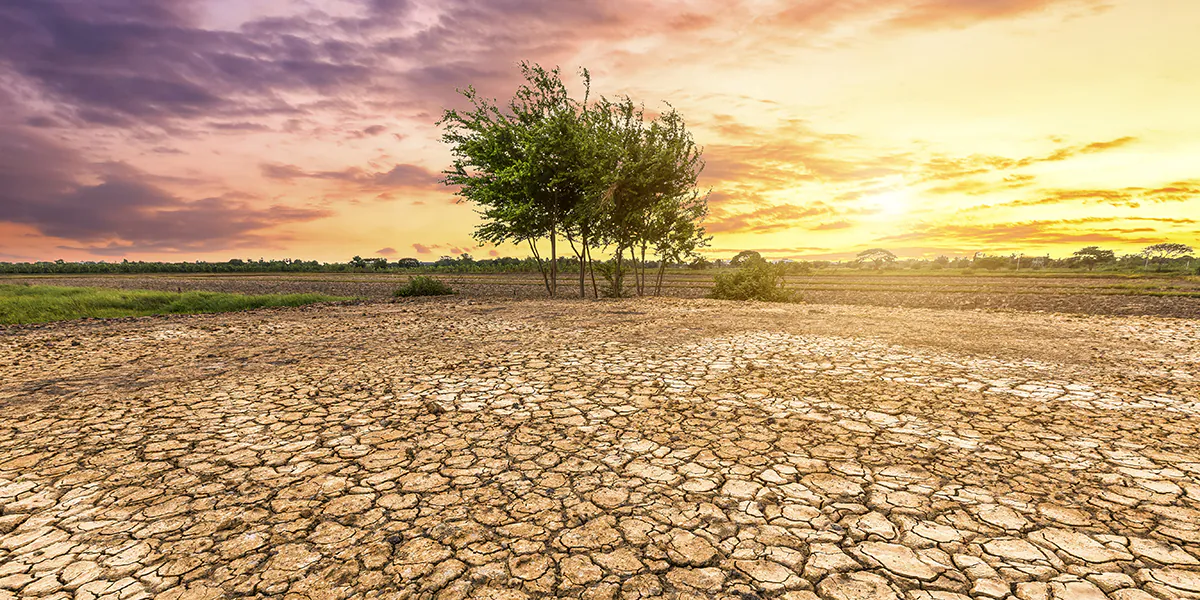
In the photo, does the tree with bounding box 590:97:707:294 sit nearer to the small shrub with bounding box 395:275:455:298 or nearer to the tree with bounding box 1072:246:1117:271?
the small shrub with bounding box 395:275:455:298

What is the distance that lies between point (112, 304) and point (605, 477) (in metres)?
24.5

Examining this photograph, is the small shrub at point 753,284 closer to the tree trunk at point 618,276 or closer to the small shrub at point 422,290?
the tree trunk at point 618,276

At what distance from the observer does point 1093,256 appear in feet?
280

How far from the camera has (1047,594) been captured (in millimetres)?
2857

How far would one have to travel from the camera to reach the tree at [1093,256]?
83.9 meters

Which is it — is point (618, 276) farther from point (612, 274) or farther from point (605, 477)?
point (605, 477)

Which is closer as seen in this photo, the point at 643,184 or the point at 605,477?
the point at 605,477

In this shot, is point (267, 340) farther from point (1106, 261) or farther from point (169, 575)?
point (1106, 261)

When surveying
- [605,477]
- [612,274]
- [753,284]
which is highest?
[612,274]

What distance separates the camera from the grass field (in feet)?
55.6

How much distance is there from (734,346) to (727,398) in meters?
3.79

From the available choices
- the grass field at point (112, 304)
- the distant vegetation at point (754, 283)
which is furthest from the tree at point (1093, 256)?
the grass field at point (112, 304)

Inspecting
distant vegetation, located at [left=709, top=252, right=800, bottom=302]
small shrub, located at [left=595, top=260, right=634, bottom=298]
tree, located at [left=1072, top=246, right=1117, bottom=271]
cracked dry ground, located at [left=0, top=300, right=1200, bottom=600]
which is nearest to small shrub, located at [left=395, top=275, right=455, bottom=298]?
small shrub, located at [left=595, top=260, right=634, bottom=298]

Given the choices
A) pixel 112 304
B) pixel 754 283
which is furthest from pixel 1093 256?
pixel 112 304
